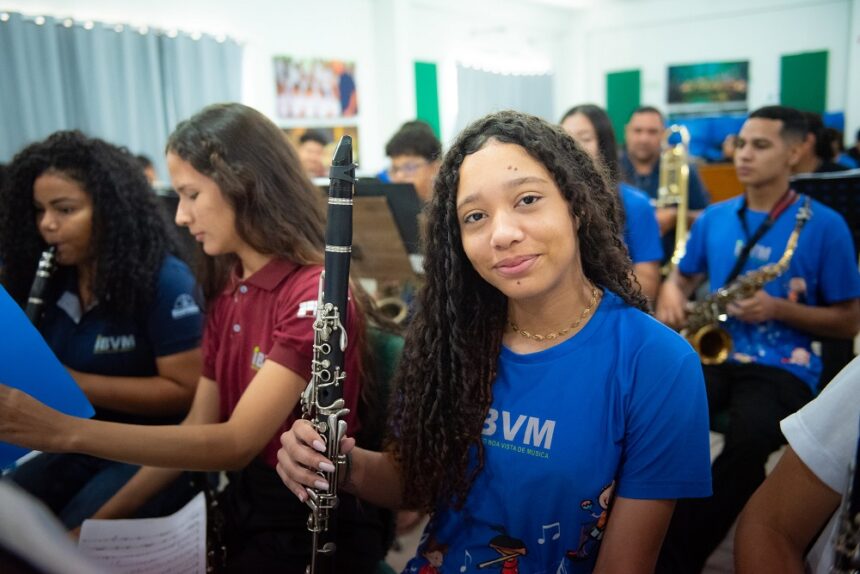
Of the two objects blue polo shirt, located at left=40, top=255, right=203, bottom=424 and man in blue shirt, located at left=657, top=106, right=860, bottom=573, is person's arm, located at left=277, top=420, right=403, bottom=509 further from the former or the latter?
man in blue shirt, located at left=657, top=106, right=860, bottom=573

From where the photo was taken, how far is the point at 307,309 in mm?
1475

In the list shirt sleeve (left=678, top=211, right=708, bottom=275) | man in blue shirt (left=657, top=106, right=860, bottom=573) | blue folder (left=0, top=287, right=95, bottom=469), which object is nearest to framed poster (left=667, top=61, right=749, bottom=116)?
man in blue shirt (left=657, top=106, right=860, bottom=573)

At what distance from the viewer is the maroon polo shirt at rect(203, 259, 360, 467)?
1.46 m

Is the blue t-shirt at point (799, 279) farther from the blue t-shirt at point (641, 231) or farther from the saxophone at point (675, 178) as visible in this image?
the saxophone at point (675, 178)

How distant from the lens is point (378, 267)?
2842 mm

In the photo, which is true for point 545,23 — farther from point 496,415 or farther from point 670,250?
point 496,415

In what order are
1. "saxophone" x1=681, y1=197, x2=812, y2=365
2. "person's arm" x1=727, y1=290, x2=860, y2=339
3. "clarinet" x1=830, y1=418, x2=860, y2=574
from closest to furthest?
"clarinet" x1=830, y1=418, x2=860, y2=574, "person's arm" x1=727, y1=290, x2=860, y2=339, "saxophone" x1=681, y1=197, x2=812, y2=365

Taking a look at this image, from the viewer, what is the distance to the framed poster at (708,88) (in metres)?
9.96

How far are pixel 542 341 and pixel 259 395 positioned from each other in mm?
623

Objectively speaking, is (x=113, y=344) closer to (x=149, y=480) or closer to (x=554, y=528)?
(x=149, y=480)

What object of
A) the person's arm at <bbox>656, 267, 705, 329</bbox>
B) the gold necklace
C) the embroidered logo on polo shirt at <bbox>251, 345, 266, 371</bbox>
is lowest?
the person's arm at <bbox>656, 267, 705, 329</bbox>

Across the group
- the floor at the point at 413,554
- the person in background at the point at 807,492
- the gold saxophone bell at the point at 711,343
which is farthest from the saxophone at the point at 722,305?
the person in background at the point at 807,492

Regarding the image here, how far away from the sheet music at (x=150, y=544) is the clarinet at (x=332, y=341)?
0.41 meters

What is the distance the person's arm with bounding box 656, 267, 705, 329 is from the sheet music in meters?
1.86
